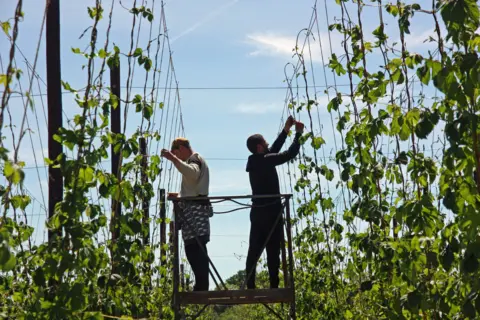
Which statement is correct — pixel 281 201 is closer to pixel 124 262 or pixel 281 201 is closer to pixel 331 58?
pixel 331 58

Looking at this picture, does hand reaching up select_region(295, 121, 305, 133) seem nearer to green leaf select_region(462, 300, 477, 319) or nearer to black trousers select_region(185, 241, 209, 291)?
black trousers select_region(185, 241, 209, 291)

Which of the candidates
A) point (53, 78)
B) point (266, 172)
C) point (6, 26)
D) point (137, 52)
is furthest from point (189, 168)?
point (6, 26)

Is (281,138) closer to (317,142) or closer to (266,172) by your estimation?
(317,142)

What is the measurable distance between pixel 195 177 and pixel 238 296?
0.91 meters

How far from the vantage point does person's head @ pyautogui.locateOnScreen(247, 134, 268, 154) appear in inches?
234

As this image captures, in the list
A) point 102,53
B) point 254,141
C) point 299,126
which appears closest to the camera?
point 102,53

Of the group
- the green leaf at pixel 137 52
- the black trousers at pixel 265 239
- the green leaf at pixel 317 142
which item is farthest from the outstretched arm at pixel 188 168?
the green leaf at pixel 137 52

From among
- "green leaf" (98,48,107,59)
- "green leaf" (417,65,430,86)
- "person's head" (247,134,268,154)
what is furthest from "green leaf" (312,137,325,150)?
"green leaf" (417,65,430,86)

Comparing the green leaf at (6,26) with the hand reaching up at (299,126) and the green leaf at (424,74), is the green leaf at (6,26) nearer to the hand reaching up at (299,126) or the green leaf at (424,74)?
the green leaf at (424,74)

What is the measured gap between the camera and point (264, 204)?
571cm

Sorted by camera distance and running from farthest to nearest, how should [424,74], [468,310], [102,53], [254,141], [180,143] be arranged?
[254,141]
[180,143]
[102,53]
[424,74]
[468,310]

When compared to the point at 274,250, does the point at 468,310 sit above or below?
below

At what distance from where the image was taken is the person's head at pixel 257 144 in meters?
5.95

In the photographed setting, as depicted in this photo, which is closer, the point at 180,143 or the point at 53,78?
the point at 53,78
